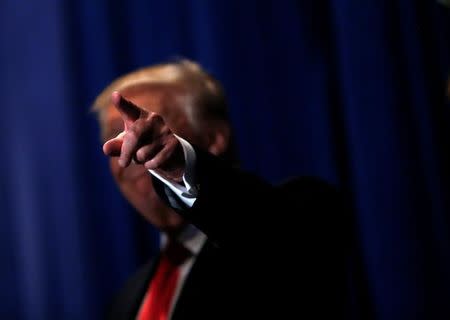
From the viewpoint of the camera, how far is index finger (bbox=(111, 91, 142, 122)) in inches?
16.6

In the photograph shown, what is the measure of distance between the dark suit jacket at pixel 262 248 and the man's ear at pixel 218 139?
0.12 meters

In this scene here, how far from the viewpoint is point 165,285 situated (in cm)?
84

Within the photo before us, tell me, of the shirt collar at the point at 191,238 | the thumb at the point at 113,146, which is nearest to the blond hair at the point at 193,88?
the shirt collar at the point at 191,238

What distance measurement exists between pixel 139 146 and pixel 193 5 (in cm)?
82

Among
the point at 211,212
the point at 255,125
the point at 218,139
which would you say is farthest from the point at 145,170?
the point at 255,125

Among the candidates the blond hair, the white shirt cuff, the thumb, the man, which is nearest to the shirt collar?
the man

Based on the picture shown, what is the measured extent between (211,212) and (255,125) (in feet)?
1.98

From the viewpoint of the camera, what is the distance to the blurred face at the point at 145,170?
0.72 meters

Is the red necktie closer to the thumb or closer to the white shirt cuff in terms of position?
the white shirt cuff

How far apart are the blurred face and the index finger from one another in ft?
0.88

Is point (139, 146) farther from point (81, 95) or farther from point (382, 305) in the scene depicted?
point (81, 95)

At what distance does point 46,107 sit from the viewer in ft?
3.96

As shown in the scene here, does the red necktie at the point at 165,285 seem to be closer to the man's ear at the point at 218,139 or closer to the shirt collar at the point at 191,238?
the shirt collar at the point at 191,238

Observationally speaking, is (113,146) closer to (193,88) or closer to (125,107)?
(125,107)
